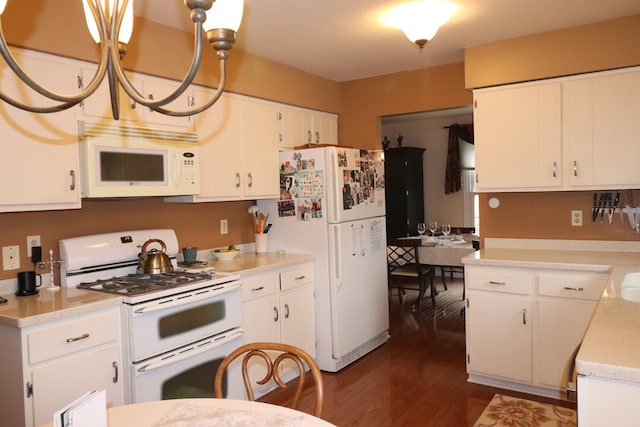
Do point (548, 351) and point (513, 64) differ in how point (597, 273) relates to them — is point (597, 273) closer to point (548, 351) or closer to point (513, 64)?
point (548, 351)

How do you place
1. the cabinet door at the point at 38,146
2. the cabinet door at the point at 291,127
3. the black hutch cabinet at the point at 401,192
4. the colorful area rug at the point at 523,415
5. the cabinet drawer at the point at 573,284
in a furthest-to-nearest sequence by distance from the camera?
the black hutch cabinet at the point at 401,192, the cabinet door at the point at 291,127, the cabinet drawer at the point at 573,284, the colorful area rug at the point at 523,415, the cabinet door at the point at 38,146

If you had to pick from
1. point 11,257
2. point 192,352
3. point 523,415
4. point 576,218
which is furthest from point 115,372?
point 576,218

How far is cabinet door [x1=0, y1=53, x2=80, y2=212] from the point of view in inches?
93.2

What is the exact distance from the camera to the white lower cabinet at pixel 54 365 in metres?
2.12

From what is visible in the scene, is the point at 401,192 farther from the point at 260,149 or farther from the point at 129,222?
the point at 129,222

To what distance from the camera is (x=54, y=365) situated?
219cm

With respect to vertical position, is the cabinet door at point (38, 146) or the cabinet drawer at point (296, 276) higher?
the cabinet door at point (38, 146)

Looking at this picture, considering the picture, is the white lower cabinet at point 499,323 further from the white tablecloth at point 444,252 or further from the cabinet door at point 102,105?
the cabinet door at point 102,105

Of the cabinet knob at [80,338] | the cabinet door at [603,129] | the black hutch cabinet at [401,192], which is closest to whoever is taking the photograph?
the cabinet knob at [80,338]

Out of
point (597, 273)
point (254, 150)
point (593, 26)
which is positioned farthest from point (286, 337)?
point (593, 26)

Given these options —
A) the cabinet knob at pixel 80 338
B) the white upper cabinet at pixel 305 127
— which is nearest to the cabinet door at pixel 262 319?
the cabinet knob at pixel 80 338

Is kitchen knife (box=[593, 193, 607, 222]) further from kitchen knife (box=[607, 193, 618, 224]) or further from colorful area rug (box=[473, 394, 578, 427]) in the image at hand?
colorful area rug (box=[473, 394, 578, 427])

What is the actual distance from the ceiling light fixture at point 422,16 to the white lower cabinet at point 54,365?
232 cm

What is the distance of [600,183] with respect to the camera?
3.30m
